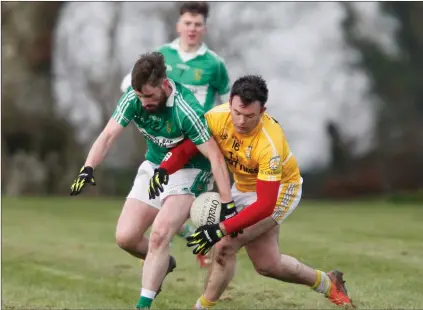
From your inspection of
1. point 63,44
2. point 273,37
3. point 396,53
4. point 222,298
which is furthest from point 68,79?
point 222,298

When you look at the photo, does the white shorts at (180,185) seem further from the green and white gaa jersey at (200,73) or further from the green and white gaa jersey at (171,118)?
the green and white gaa jersey at (200,73)

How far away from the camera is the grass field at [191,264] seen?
668cm

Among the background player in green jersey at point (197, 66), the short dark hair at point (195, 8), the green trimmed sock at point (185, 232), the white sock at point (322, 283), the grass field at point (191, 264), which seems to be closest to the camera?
the white sock at point (322, 283)

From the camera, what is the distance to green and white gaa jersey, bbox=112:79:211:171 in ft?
18.0

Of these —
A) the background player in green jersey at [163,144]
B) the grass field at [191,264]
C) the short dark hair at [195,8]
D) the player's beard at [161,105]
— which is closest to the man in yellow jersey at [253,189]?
the background player in green jersey at [163,144]

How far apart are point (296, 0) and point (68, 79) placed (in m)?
5.33

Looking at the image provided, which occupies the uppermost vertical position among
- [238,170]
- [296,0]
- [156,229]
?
[296,0]

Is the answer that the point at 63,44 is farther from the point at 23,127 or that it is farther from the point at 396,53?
the point at 396,53

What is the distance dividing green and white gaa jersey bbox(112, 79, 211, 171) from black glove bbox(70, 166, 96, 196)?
0.41 m

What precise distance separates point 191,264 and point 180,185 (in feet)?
9.20

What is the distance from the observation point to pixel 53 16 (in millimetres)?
18781

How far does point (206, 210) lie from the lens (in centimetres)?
548

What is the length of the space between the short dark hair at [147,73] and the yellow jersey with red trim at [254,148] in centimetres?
46

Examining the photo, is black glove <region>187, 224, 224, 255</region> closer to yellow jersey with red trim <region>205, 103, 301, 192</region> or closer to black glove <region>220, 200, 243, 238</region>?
black glove <region>220, 200, 243, 238</region>
